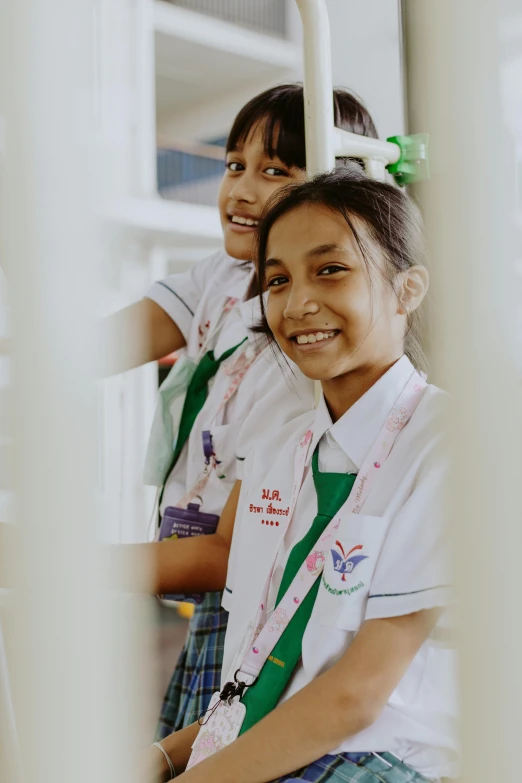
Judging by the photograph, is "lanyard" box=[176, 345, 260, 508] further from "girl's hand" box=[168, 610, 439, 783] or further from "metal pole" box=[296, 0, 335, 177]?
"girl's hand" box=[168, 610, 439, 783]

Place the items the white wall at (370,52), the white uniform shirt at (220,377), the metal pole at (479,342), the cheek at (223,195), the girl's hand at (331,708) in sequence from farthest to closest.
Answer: the white wall at (370,52) < the cheek at (223,195) < the white uniform shirt at (220,377) < the girl's hand at (331,708) < the metal pole at (479,342)

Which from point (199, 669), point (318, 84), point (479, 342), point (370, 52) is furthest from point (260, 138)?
point (370, 52)

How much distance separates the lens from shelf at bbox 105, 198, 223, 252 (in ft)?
15.9

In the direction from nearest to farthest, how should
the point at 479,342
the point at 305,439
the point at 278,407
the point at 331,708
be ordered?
the point at 479,342 < the point at 331,708 < the point at 305,439 < the point at 278,407

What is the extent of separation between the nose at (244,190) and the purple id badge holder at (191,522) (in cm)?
32

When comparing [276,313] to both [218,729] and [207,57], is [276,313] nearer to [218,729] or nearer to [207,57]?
[218,729]

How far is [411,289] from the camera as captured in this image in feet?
3.04

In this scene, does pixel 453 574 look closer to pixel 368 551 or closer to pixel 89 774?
pixel 89 774

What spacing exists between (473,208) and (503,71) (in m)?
0.05

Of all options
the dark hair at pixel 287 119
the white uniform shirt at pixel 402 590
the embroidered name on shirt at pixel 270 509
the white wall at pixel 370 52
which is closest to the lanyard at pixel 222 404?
the dark hair at pixel 287 119

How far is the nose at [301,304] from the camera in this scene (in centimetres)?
88

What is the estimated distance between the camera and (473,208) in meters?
0.30

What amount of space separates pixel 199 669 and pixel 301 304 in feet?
1.82

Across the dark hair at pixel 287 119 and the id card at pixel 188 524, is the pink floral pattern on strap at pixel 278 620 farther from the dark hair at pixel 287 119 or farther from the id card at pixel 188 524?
the dark hair at pixel 287 119
